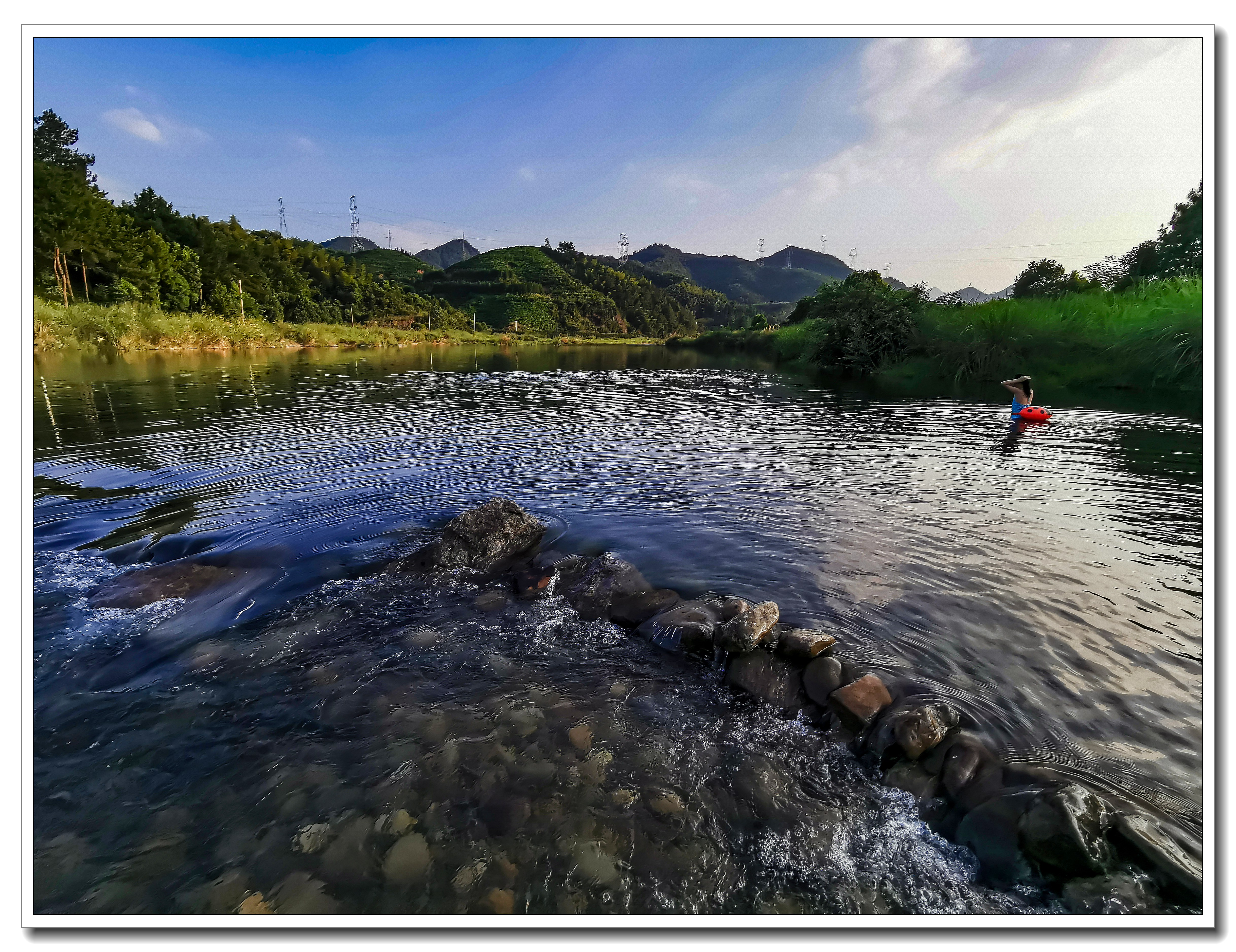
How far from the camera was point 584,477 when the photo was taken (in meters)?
14.4

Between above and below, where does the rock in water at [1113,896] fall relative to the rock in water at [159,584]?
above

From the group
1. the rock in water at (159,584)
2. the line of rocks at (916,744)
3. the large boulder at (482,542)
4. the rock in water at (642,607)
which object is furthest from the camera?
the large boulder at (482,542)

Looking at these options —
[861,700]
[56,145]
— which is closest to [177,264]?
[56,145]

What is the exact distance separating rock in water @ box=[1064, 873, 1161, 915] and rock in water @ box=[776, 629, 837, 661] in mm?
2707

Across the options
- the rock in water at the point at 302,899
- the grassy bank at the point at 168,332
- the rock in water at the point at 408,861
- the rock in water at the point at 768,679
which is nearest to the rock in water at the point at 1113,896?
the rock in water at the point at 768,679

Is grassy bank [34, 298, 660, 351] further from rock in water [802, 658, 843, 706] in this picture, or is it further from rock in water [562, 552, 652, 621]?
rock in water [802, 658, 843, 706]

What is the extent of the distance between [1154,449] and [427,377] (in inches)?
1837

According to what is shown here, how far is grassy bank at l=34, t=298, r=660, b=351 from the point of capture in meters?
44.1

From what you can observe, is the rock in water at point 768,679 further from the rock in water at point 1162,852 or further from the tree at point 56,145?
the tree at point 56,145

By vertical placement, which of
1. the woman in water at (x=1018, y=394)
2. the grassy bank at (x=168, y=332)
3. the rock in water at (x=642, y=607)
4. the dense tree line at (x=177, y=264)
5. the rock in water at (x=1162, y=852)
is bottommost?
the rock in water at (x=642, y=607)

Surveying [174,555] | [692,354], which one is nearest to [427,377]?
[174,555]

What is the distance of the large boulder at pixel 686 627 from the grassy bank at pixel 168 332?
713 cm

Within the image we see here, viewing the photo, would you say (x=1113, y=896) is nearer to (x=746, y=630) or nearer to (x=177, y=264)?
(x=746, y=630)

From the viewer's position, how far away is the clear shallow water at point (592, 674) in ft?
12.3
